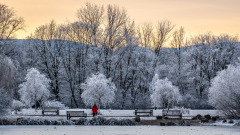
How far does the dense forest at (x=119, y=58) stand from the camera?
49.4 m

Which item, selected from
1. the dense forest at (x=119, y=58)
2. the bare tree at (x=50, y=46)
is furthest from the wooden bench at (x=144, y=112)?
the bare tree at (x=50, y=46)

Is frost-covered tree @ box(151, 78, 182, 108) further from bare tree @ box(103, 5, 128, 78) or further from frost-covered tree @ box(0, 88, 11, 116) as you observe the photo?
frost-covered tree @ box(0, 88, 11, 116)

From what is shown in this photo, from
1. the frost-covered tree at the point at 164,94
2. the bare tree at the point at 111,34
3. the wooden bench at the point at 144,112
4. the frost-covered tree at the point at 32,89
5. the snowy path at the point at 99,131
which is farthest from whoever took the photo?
the bare tree at the point at 111,34

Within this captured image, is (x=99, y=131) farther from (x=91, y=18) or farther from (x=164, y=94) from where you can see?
(x=91, y=18)

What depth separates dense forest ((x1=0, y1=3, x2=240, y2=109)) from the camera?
162 ft

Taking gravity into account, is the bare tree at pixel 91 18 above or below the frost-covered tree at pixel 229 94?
above

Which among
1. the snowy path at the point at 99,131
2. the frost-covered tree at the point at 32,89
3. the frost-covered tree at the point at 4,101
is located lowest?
the snowy path at the point at 99,131

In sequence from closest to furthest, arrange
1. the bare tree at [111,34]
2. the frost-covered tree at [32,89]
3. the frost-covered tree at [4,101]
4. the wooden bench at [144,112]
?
the frost-covered tree at [4,101], the wooden bench at [144,112], the frost-covered tree at [32,89], the bare tree at [111,34]

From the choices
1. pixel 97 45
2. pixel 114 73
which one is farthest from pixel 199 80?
pixel 97 45

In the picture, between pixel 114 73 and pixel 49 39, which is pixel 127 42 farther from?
pixel 49 39

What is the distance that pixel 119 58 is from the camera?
5084 centimetres

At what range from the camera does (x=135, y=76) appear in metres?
52.8

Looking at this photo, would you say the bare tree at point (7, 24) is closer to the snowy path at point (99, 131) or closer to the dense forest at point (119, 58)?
the dense forest at point (119, 58)

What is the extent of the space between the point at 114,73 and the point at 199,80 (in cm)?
1406
